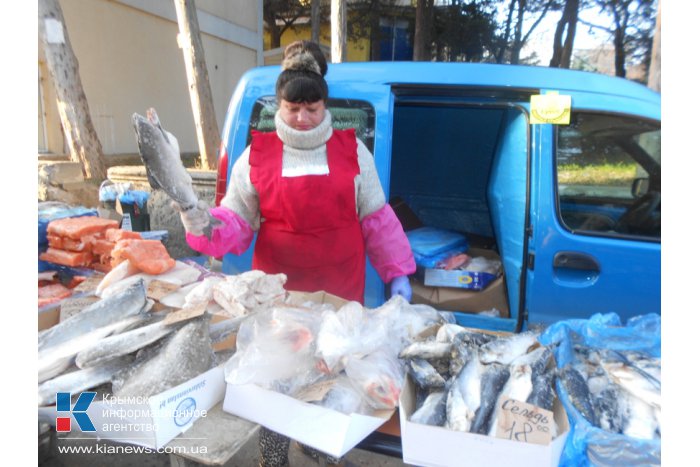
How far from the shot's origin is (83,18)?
848 centimetres

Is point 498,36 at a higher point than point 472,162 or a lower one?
higher

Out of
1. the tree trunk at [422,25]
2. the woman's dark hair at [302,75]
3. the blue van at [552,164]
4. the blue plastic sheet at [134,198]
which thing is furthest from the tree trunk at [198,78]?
the tree trunk at [422,25]

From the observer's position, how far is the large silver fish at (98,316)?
1593 millimetres

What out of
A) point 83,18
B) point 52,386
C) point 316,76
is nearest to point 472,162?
point 316,76

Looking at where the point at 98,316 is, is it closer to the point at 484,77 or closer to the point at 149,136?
the point at 149,136

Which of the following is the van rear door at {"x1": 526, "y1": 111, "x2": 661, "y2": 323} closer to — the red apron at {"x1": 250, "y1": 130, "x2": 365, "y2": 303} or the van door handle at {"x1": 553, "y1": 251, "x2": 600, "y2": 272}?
the van door handle at {"x1": 553, "y1": 251, "x2": 600, "y2": 272}

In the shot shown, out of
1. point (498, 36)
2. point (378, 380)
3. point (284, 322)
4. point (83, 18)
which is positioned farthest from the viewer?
point (498, 36)

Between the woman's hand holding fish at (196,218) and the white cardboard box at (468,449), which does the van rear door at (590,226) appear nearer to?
the white cardboard box at (468,449)

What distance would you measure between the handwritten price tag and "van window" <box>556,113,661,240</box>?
170 cm

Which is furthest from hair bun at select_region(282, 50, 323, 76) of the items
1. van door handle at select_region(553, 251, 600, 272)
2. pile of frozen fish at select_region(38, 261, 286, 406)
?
van door handle at select_region(553, 251, 600, 272)

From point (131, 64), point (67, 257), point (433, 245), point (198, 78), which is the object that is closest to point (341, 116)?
point (433, 245)

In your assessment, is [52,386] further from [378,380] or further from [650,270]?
[650,270]

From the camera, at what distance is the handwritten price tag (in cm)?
119

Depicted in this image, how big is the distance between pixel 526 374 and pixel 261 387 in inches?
32.6
